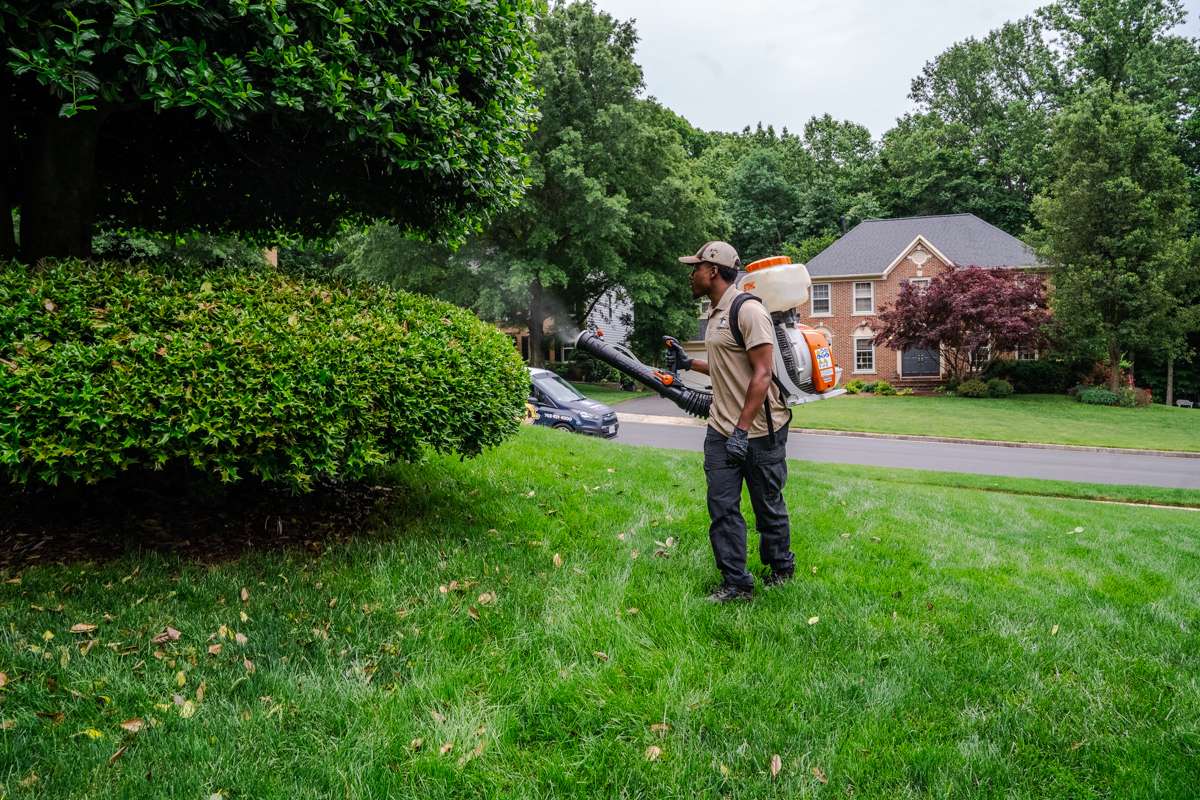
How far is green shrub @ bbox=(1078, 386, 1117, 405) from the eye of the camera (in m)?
27.2

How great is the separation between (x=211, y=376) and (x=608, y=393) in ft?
94.0

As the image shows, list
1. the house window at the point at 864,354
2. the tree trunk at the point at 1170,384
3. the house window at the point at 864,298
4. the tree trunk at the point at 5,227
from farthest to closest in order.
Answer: the house window at the point at 864,354 → the house window at the point at 864,298 → the tree trunk at the point at 1170,384 → the tree trunk at the point at 5,227

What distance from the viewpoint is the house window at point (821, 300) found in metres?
36.6

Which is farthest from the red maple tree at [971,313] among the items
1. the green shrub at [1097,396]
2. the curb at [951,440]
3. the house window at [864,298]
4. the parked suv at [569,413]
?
the parked suv at [569,413]

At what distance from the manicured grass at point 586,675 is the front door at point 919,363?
105 ft

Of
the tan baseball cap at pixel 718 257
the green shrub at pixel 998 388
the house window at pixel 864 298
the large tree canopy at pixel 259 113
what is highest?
the house window at pixel 864 298

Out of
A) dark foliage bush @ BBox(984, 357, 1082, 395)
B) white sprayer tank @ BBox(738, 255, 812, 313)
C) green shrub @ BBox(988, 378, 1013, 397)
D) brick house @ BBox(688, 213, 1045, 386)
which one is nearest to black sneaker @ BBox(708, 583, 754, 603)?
white sprayer tank @ BBox(738, 255, 812, 313)

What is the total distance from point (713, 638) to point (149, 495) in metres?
4.37

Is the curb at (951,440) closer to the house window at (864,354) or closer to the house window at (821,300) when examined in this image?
the house window at (864,354)

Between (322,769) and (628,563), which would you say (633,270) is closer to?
(628,563)

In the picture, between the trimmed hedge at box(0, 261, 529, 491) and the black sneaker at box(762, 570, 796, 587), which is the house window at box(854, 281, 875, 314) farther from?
the trimmed hedge at box(0, 261, 529, 491)

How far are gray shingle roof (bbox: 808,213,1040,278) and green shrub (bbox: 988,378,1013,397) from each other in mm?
7074

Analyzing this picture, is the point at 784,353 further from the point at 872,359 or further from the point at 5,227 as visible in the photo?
the point at 872,359

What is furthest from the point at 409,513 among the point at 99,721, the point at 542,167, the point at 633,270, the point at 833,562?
the point at 633,270
